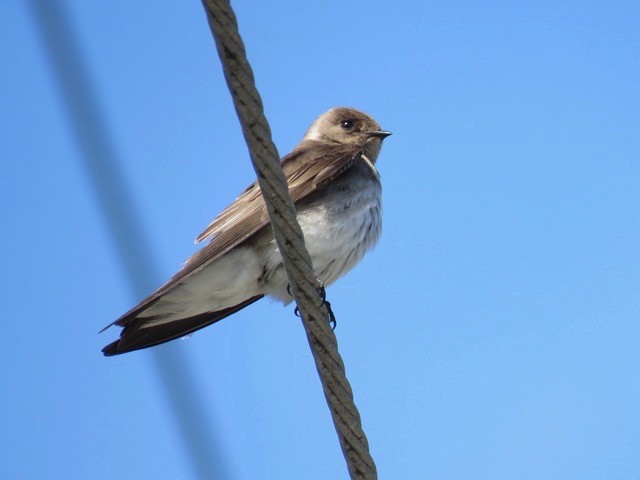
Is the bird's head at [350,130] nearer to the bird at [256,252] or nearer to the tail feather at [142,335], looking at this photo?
the bird at [256,252]

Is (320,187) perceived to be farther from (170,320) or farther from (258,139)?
(258,139)

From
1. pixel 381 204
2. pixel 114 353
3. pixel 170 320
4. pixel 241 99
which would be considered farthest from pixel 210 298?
pixel 241 99

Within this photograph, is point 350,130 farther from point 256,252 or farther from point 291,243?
point 291,243

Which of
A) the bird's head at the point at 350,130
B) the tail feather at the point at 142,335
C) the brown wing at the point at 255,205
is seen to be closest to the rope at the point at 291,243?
the brown wing at the point at 255,205

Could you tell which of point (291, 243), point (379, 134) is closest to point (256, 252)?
point (379, 134)

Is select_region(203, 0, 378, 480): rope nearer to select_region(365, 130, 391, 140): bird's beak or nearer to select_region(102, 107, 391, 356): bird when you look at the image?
select_region(102, 107, 391, 356): bird

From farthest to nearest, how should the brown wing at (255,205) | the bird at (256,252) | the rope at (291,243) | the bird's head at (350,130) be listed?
the bird's head at (350,130) < the bird at (256,252) < the brown wing at (255,205) < the rope at (291,243)
